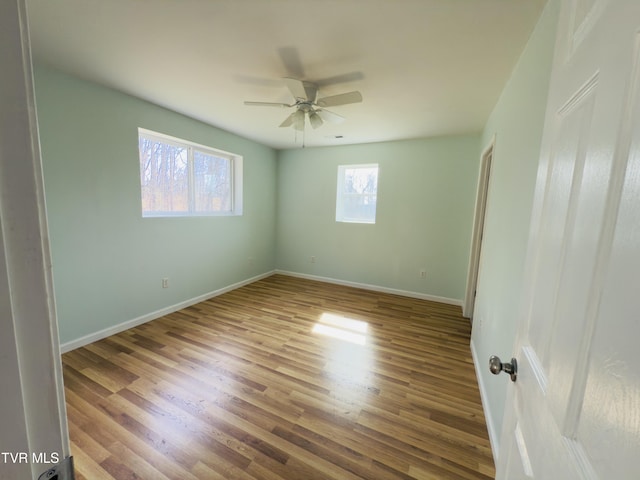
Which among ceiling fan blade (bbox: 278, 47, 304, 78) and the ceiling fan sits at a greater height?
ceiling fan blade (bbox: 278, 47, 304, 78)

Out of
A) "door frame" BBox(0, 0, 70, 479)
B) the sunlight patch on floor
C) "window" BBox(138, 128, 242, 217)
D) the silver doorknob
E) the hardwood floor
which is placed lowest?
the hardwood floor

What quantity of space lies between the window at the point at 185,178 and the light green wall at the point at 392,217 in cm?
112

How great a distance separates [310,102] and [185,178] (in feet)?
6.74

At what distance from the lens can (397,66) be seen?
6.20ft

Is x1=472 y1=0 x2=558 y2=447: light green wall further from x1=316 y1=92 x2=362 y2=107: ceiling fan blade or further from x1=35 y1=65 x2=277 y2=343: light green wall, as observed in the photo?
x1=35 y1=65 x2=277 y2=343: light green wall

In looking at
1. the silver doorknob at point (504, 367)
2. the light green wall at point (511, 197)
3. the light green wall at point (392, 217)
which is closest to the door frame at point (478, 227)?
the light green wall at point (392, 217)

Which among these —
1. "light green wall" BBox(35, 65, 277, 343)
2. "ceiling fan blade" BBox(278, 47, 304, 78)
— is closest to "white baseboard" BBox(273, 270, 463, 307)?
"light green wall" BBox(35, 65, 277, 343)

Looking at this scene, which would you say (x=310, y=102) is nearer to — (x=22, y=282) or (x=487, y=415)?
(x=22, y=282)

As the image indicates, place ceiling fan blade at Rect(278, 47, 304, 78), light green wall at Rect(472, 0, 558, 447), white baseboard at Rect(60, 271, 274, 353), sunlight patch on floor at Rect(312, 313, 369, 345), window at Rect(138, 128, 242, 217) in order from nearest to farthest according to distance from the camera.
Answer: light green wall at Rect(472, 0, 558, 447)
ceiling fan blade at Rect(278, 47, 304, 78)
white baseboard at Rect(60, 271, 274, 353)
sunlight patch on floor at Rect(312, 313, 369, 345)
window at Rect(138, 128, 242, 217)

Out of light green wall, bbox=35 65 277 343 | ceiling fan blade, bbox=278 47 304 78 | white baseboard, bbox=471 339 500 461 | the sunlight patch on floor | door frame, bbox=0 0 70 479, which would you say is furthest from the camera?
the sunlight patch on floor

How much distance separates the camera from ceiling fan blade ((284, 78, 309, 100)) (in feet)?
6.34

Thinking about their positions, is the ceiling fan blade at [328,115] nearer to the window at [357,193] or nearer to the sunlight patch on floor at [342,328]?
the window at [357,193]

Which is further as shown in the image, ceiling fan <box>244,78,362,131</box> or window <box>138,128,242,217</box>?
window <box>138,128,242,217</box>

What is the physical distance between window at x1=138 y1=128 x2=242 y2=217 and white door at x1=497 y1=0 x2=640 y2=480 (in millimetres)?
3379
